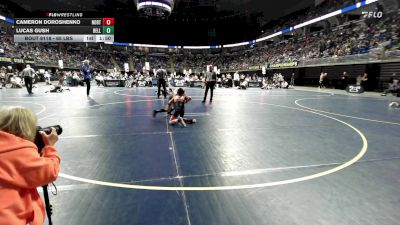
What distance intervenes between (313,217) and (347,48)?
29.5 meters

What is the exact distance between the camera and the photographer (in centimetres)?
145

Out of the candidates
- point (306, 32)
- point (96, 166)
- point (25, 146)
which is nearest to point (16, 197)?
point (25, 146)

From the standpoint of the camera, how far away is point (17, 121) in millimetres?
1553

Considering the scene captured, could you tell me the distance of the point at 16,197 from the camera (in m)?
1.52

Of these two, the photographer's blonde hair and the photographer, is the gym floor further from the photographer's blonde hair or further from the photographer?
the photographer's blonde hair

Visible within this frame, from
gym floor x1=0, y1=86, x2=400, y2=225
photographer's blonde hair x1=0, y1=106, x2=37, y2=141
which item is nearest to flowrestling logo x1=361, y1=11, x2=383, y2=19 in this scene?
gym floor x1=0, y1=86, x2=400, y2=225
